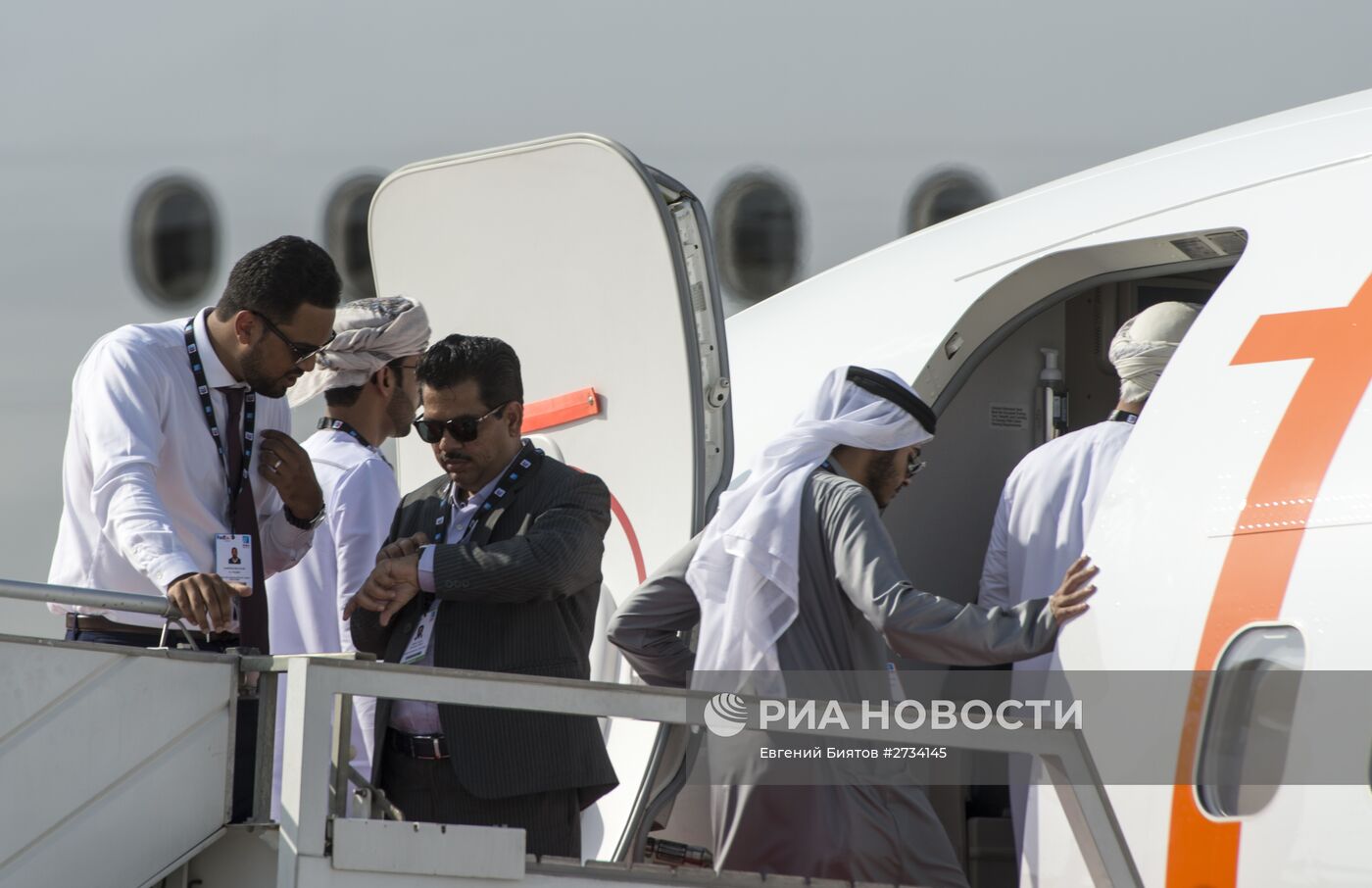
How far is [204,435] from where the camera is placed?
325cm

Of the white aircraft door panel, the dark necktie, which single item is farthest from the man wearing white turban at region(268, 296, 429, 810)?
the white aircraft door panel

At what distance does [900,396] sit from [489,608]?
3.07 feet

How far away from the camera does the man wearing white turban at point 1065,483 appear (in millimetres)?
3977

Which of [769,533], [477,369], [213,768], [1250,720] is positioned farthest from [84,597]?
[1250,720]

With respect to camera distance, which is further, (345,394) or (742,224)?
(742,224)

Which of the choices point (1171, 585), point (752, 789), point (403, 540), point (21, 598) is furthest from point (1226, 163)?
point (21, 598)

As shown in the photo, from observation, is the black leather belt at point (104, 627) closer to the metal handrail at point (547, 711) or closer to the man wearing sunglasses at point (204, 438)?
the man wearing sunglasses at point (204, 438)

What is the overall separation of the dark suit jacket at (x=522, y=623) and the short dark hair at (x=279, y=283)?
20.8 inches

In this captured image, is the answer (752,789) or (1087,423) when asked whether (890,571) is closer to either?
(752,789)

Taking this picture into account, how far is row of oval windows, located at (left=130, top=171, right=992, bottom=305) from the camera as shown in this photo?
34.9ft

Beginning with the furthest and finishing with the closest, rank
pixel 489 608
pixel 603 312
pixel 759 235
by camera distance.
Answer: pixel 759 235, pixel 603 312, pixel 489 608

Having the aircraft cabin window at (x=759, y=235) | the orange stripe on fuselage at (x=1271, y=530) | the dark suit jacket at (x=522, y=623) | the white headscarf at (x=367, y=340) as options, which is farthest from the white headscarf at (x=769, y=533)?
the aircraft cabin window at (x=759, y=235)

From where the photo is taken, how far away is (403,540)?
322 centimetres

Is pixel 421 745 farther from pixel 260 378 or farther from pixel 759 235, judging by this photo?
pixel 759 235
